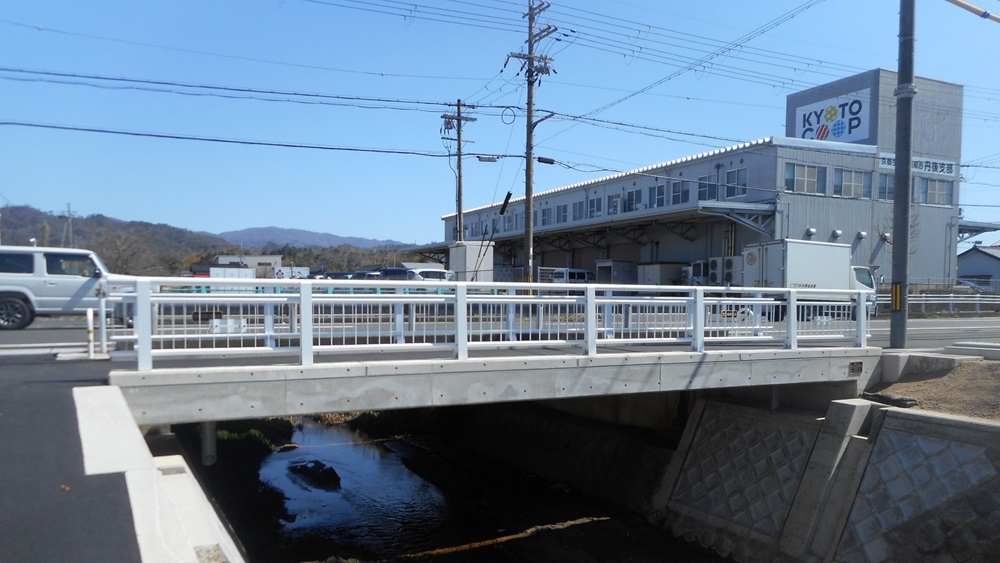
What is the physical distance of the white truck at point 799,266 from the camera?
24.4m

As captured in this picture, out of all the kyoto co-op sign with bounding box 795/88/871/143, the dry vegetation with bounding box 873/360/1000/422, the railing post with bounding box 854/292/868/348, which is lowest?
the dry vegetation with bounding box 873/360/1000/422

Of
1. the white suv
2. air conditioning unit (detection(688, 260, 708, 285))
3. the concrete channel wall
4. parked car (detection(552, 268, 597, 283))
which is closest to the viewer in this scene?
the concrete channel wall

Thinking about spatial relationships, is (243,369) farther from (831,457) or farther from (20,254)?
(20,254)

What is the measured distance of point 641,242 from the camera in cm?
3956

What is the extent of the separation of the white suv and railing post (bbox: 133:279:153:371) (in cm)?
1083

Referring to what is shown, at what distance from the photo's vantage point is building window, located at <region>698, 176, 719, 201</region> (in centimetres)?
3622

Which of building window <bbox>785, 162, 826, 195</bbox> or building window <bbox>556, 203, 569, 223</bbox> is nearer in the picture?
building window <bbox>785, 162, 826, 195</bbox>

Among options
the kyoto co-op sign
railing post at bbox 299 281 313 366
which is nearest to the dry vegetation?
railing post at bbox 299 281 313 366

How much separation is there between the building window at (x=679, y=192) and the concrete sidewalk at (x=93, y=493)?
34.9 meters

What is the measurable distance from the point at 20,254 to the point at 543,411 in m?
13.9

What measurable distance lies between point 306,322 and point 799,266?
2173 cm

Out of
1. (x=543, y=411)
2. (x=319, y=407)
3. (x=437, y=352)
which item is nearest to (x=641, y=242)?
(x=543, y=411)

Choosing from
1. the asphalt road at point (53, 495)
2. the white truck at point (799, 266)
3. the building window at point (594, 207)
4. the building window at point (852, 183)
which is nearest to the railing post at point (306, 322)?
the asphalt road at point (53, 495)

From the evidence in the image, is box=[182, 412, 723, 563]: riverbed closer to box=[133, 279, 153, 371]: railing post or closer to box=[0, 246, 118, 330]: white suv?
box=[0, 246, 118, 330]: white suv
